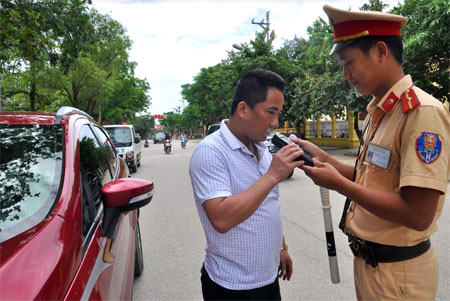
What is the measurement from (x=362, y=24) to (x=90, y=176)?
1642 mm

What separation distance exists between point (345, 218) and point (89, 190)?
138cm

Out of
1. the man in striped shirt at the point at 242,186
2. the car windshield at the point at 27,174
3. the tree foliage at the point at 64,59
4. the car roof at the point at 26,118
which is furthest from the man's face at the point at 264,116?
the tree foliage at the point at 64,59

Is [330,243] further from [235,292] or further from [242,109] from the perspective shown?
[242,109]

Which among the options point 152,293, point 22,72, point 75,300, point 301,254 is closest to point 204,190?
point 75,300

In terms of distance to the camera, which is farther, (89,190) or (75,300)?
(89,190)

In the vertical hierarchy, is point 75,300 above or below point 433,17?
below

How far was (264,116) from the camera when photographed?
4.94 feet

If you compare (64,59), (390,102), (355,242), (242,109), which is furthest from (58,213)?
(64,59)

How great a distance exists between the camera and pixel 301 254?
383cm

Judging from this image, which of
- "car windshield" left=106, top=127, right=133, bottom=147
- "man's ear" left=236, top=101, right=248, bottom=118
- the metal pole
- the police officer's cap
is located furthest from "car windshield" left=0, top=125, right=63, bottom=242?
"car windshield" left=106, top=127, right=133, bottom=147

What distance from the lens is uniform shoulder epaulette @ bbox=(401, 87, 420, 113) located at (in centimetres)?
126

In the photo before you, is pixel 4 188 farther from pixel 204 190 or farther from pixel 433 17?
pixel 433 17

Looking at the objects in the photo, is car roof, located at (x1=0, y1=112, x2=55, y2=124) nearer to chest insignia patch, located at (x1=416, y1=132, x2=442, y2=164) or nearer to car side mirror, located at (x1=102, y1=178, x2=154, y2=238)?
car side mirror, located at (x1=102, y1=178, x2=154, y2=238)

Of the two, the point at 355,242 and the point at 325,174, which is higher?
the point at 325,174
